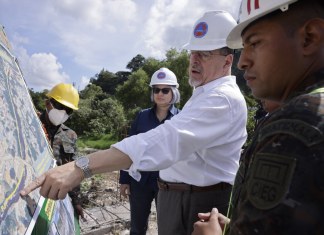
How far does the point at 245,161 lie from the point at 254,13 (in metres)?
0.50

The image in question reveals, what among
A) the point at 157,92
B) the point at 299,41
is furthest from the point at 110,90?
the point at 299,41

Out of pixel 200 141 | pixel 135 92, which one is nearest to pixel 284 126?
pixel 200 141

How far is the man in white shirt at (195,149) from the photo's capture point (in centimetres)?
173

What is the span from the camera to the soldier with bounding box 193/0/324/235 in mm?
705

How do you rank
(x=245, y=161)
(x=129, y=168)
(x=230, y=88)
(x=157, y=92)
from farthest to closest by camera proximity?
(x=157, y=92), (x=230, y=88), (x=129, y=168), (x=245, y=161)

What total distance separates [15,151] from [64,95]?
2.63 meters

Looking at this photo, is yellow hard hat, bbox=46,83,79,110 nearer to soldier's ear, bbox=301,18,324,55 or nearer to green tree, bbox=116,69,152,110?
soldier's ear, bbox=301,18,324,55

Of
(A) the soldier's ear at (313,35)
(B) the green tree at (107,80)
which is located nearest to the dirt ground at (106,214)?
(A) the soldier's ear at (313,35)

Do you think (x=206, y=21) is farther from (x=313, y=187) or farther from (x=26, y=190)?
(x=313, y=187)

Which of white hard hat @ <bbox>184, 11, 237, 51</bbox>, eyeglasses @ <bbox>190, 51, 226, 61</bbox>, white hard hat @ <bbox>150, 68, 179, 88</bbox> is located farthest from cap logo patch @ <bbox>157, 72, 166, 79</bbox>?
eyeglasses @ <bbox>190, 51, 226, 61</bbox>

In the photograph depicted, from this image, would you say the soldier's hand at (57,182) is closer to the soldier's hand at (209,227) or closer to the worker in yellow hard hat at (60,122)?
the soldier's hand at (209,227)

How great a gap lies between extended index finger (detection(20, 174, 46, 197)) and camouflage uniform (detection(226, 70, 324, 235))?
898 millimetres

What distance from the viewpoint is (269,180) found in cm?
76

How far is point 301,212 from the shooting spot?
0.70m
